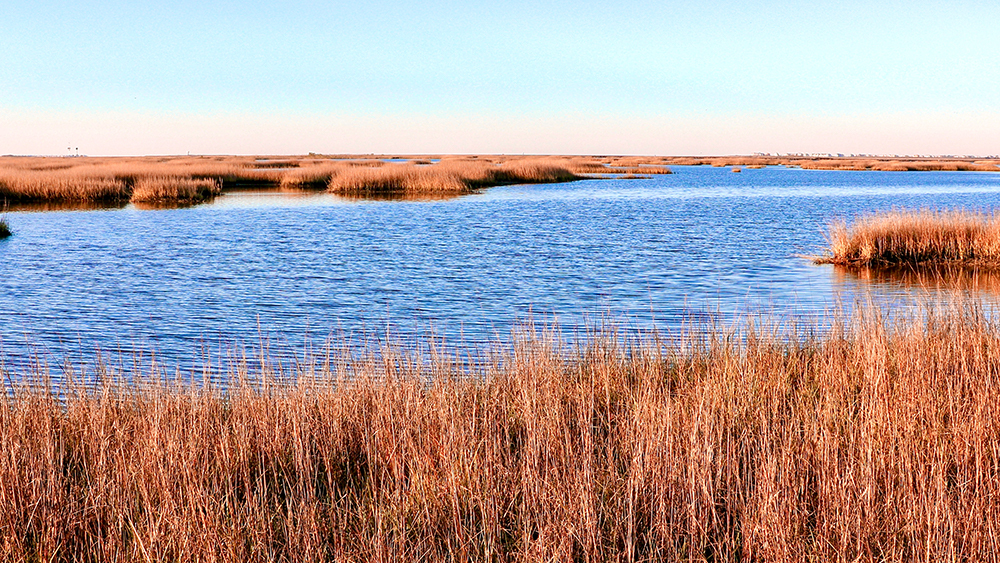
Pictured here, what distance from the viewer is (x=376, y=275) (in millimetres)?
14477

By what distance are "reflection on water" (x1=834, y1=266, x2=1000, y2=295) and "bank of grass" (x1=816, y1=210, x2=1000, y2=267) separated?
34cm

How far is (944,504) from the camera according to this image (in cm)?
316

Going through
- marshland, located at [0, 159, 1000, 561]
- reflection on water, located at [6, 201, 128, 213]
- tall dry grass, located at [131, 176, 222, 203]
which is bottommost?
marshland, located at [0, 159, 1000, 561]

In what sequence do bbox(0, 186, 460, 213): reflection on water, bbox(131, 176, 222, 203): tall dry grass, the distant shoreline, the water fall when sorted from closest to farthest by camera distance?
the water
bbox(0, 186, 460, 213): reflection on water
the distant shoreline
bbox(131, 176, 222, 203): tall dry grass

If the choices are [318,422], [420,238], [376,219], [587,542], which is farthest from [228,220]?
[587,542]

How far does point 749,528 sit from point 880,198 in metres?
40.0

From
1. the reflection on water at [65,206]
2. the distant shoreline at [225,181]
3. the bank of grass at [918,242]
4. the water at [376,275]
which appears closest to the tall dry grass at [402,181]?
the distant shoreline at [225,181]

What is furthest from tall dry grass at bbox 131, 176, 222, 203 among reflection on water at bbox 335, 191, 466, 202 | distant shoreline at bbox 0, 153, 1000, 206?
reflection on water at bbox 335, 191, 466, 202

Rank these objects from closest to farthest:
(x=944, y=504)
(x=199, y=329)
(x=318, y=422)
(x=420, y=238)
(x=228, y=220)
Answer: (x=944, y=504)
(x=318, y=422)
(x=199, y=329)
(x=420, y=238)
(x=228, y=220)

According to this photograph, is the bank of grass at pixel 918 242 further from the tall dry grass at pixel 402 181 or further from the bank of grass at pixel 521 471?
the tall dry grass at pixel 402 181

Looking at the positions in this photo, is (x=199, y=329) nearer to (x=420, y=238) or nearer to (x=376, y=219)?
(x=420, y=238)

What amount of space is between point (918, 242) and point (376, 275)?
10272 millimetres

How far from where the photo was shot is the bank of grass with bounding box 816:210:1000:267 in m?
14.9

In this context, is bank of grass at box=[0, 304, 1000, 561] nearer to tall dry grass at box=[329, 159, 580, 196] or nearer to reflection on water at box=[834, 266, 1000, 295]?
reflection on water at box=[834, 266, 1000, 295]
